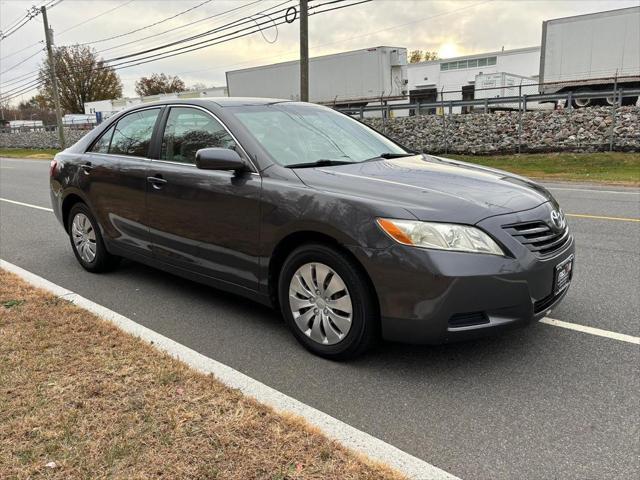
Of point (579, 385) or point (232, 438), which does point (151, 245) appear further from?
point (579, 385)

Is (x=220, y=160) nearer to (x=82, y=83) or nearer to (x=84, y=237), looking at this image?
(x=84, y=237)

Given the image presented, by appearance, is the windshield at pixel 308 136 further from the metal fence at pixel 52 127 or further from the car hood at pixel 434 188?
the metal fence at pixel 52 127

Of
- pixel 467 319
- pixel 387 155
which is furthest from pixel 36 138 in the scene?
pixel 467 319

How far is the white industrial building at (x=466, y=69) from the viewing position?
40156mm

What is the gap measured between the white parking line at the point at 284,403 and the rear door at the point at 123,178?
754 millimetres

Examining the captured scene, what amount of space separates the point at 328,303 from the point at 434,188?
0.98 m

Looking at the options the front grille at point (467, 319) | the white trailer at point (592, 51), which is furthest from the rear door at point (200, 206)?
the white trailer at point (592, 51)

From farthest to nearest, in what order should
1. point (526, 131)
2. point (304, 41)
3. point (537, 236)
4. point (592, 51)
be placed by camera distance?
point (592, 51) → point (526, 131) → point (304, 41) → point (537, 236)

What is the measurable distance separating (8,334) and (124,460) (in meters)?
1.91

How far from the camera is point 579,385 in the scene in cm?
316

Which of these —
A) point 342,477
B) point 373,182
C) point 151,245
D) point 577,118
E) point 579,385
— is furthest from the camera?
point 577,118

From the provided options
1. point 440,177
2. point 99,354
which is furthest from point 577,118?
point 99,354

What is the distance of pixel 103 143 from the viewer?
5363 millimetres

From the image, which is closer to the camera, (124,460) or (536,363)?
(124,460)
